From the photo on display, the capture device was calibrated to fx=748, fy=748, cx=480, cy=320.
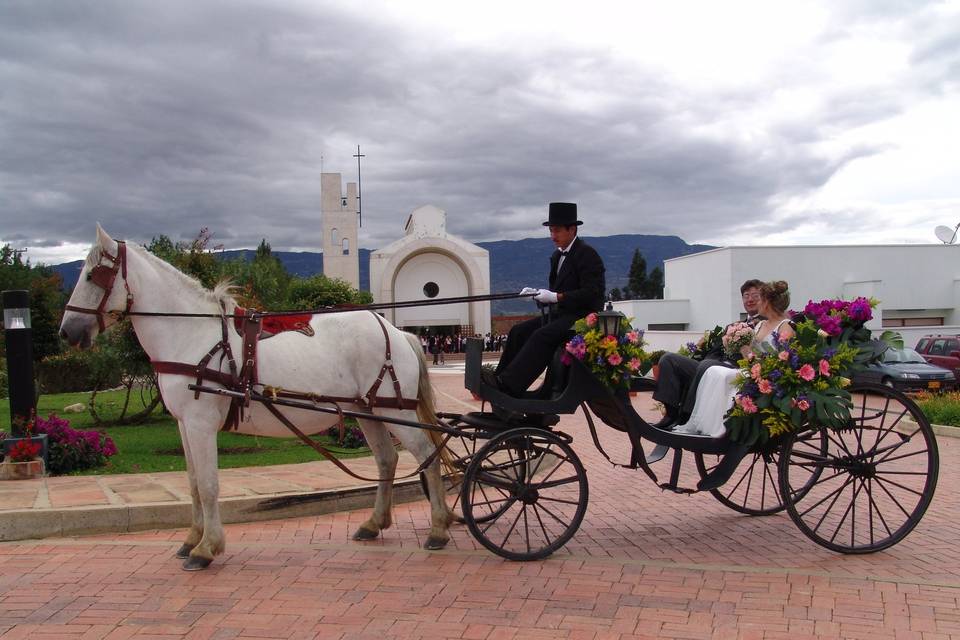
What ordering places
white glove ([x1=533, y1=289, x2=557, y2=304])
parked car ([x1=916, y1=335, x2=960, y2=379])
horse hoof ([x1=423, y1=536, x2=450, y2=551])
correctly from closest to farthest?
1. white glove ([x1=533, y1=289, x2=557, y2=304])
2. horse hoof ([x1=423, y1=536, x2=450, y2=551])
3. parked car ([x1=916, y1=335, x2=960, y2=379])

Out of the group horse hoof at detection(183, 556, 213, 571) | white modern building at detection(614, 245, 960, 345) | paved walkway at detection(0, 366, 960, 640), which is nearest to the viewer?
→ paved walkway at detection(0, 366, 960, 640)

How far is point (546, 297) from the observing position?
19.4 ft

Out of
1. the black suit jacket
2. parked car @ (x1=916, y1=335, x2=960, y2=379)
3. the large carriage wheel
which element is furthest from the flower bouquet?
parked car @ (x1=916, y1=335, x2=960, y2=379)

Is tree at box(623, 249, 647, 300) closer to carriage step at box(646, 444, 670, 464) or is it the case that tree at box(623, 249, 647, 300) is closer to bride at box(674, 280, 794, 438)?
bride at box(674, 280, 794, 438)

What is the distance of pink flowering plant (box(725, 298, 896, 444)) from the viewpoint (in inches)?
227

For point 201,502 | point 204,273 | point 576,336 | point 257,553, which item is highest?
point 204,273

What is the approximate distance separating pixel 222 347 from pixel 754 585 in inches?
167

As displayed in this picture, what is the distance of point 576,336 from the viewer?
5.82 m

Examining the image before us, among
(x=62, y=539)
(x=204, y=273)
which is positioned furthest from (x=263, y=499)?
(x=204, y=273)

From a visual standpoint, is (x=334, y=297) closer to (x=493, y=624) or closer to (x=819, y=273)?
(x=819, y=273)

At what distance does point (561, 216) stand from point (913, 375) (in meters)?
16.2

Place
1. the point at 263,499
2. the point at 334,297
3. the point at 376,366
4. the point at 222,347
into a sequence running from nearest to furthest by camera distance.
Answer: the point at 222,347, the point at 376,366, the point at 263,499, the point at 334,297

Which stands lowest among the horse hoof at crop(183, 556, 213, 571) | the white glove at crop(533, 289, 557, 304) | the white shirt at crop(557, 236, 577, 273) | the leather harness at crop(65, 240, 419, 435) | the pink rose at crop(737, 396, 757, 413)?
the horse hoof at crop(183, 556, 213, 571)

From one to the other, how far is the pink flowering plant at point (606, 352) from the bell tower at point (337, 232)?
54521 mm
